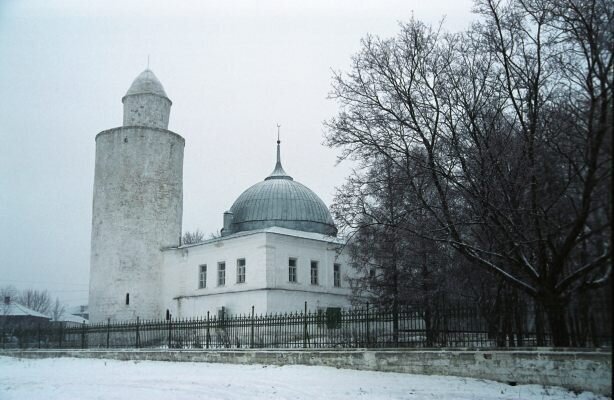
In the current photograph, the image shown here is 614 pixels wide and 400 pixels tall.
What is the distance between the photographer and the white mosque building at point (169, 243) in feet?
107

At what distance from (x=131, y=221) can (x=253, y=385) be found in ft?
81.4

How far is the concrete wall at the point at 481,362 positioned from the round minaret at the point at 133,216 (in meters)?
19.4

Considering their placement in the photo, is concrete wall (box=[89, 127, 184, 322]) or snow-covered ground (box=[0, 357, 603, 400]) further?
concrete wall (box=[89, 127, 184, 322])

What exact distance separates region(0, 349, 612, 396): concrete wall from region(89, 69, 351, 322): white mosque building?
14898 mm

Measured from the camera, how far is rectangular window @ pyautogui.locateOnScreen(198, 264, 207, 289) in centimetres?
3494

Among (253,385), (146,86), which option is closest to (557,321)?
(253,385)

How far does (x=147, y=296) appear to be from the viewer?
1410 inches

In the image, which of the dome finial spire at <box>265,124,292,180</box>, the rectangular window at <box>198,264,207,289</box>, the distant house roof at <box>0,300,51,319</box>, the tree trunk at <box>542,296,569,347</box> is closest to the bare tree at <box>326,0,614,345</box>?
the tree trunk at <box>542,296,569,347</box>

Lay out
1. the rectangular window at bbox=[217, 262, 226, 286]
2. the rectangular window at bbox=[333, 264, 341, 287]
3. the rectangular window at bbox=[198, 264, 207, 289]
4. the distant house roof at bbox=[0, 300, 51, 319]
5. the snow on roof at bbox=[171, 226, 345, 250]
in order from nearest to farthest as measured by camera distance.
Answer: the snow on roof at bbox=[171, 226, 345, 250] < the rectangular window at bbox=[217, 262, 226, 286] < the rectangular window at bbox=[198, 264, 207, 289] < the rectangular window at bbox=[333, 264, 341, 287] < the distant house roof at bbox=[0, 300, 51, 319]

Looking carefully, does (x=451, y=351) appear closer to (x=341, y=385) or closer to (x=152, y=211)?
(x=341, y=385)

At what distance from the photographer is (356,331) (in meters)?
16.0

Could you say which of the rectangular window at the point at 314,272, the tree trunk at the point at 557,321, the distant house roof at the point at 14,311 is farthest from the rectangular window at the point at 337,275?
A: the distant house roof at the point at 14,311

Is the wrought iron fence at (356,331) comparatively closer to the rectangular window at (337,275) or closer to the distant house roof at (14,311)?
the rectangular window at (337,275)

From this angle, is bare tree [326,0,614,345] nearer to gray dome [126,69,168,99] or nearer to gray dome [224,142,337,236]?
gray dome [224,142,337,236]
